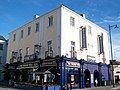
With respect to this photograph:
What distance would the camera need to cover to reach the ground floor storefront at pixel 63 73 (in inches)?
899

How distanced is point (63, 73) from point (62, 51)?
9.64ft

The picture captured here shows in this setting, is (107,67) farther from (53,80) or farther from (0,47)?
(0,47)

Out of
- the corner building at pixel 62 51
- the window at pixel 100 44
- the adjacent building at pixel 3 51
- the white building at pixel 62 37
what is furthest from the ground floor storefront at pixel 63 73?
the adjacent building at pixel 3 51

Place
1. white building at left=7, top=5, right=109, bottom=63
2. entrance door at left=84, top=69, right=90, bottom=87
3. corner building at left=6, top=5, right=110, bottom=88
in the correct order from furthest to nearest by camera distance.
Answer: entrance door at left=84, top=69, right=90, bottom=87
white building at left=7, top=5, right=109, bottom=63
corner building at left=6, top=5, right=110, bottom=88

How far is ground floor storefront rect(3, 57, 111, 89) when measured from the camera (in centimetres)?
2283

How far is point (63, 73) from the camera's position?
22906 mm

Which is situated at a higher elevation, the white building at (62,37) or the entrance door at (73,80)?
the white building at (62,37)

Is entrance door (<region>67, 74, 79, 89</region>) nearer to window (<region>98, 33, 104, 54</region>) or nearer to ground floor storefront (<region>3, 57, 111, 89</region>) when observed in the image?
ground floor storefront (<region>3, 57, 111, 89</region>)

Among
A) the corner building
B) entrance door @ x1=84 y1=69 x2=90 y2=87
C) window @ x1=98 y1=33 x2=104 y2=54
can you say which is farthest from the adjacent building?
window @ x1=98 y1=33 x2=104 y2=54

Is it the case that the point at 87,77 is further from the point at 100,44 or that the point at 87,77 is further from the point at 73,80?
the point at 100,44

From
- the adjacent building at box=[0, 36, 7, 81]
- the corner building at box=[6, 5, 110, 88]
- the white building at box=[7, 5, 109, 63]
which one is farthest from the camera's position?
the adjacent building at box=[0, 36, 7, 81]

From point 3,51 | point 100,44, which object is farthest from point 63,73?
point 3,51

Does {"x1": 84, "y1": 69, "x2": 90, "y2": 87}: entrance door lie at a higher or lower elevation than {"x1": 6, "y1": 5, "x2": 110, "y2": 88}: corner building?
lower

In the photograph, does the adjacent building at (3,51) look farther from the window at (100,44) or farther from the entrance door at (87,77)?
the window at (100,44)
